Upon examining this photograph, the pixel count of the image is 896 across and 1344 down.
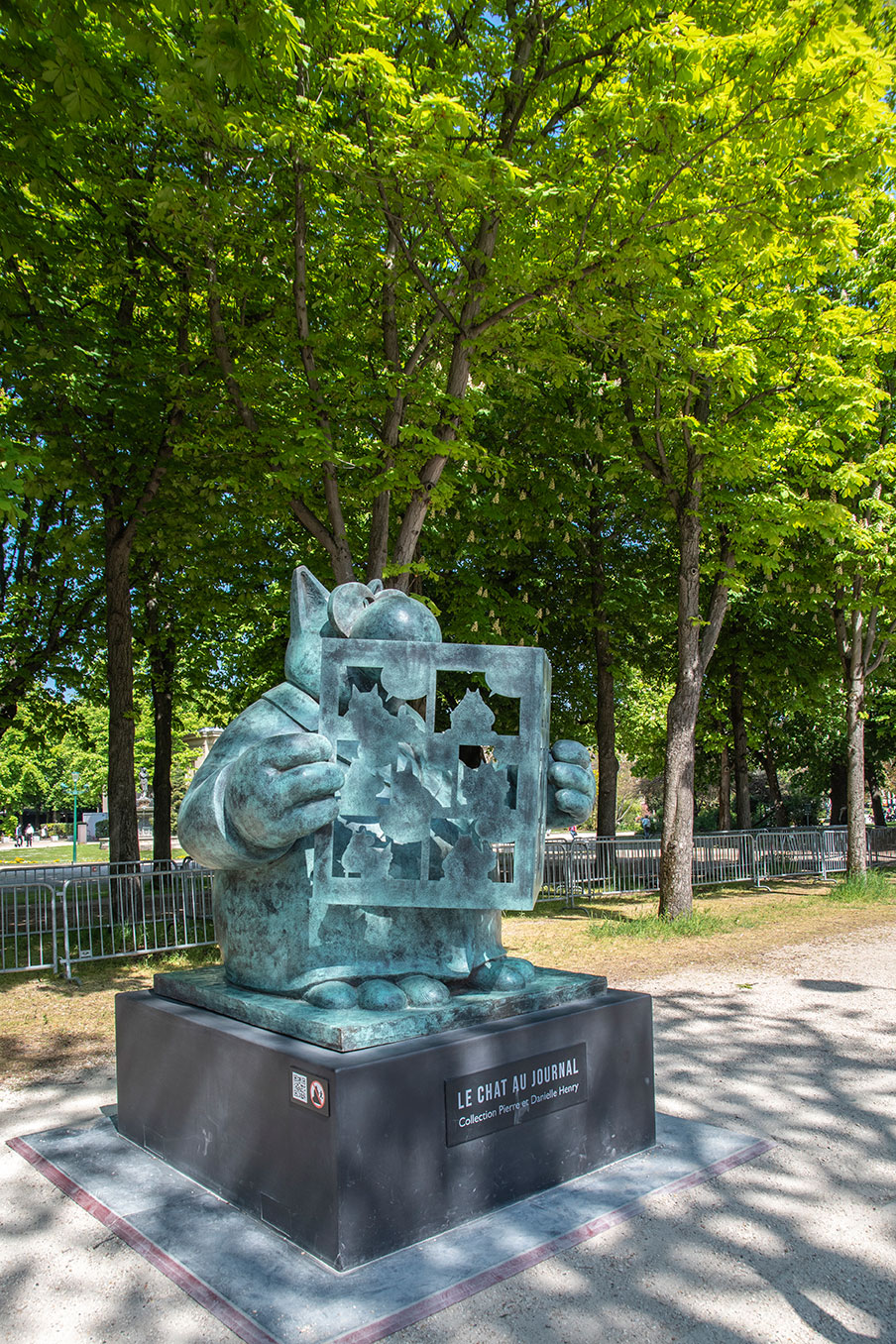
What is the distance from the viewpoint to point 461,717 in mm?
3803

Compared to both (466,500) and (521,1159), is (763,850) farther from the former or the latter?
(521,1159)

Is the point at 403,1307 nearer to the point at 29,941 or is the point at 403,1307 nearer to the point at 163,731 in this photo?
the point at 29,941

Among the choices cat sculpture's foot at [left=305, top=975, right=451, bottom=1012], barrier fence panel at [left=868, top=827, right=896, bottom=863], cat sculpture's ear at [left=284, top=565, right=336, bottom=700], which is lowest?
barrier fence panel at [left=868, top=827, right=896, bottom=863]

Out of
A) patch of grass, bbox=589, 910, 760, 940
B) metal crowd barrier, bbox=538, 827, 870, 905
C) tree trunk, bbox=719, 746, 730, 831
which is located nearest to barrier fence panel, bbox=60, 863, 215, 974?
patch of grass, bbox=589, 910, 760, 940

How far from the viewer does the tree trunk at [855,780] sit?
688 inches

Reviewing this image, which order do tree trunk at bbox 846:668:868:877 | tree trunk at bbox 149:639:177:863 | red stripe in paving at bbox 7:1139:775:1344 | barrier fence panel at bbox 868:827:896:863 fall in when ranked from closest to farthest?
1. red stripe in paving at bbox 7:1139:775:1344
2. tree trunk at bbox 846:668:868:877
3. tree trunk at bbox 149:639:177:863
4. barrier fence panel at bbox 868:827:896:863

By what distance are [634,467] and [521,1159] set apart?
11459 millimetres

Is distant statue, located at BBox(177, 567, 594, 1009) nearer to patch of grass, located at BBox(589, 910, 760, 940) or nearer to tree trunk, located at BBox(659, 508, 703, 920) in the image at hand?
patch of grass, located at BBox(589, 910, 760, 940)

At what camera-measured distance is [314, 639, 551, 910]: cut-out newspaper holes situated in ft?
12.5

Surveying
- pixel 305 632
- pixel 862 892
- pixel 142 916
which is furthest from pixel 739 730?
pixel 305 632

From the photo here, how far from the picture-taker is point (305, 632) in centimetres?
458

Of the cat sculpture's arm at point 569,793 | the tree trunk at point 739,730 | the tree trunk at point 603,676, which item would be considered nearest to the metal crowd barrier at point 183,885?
the tree trunk at point 603,676

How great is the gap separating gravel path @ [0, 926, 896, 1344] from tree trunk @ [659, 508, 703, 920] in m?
7.23

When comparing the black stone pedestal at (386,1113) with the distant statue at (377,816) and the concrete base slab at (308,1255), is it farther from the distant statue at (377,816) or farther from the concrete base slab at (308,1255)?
the distant statue at (377,816)
